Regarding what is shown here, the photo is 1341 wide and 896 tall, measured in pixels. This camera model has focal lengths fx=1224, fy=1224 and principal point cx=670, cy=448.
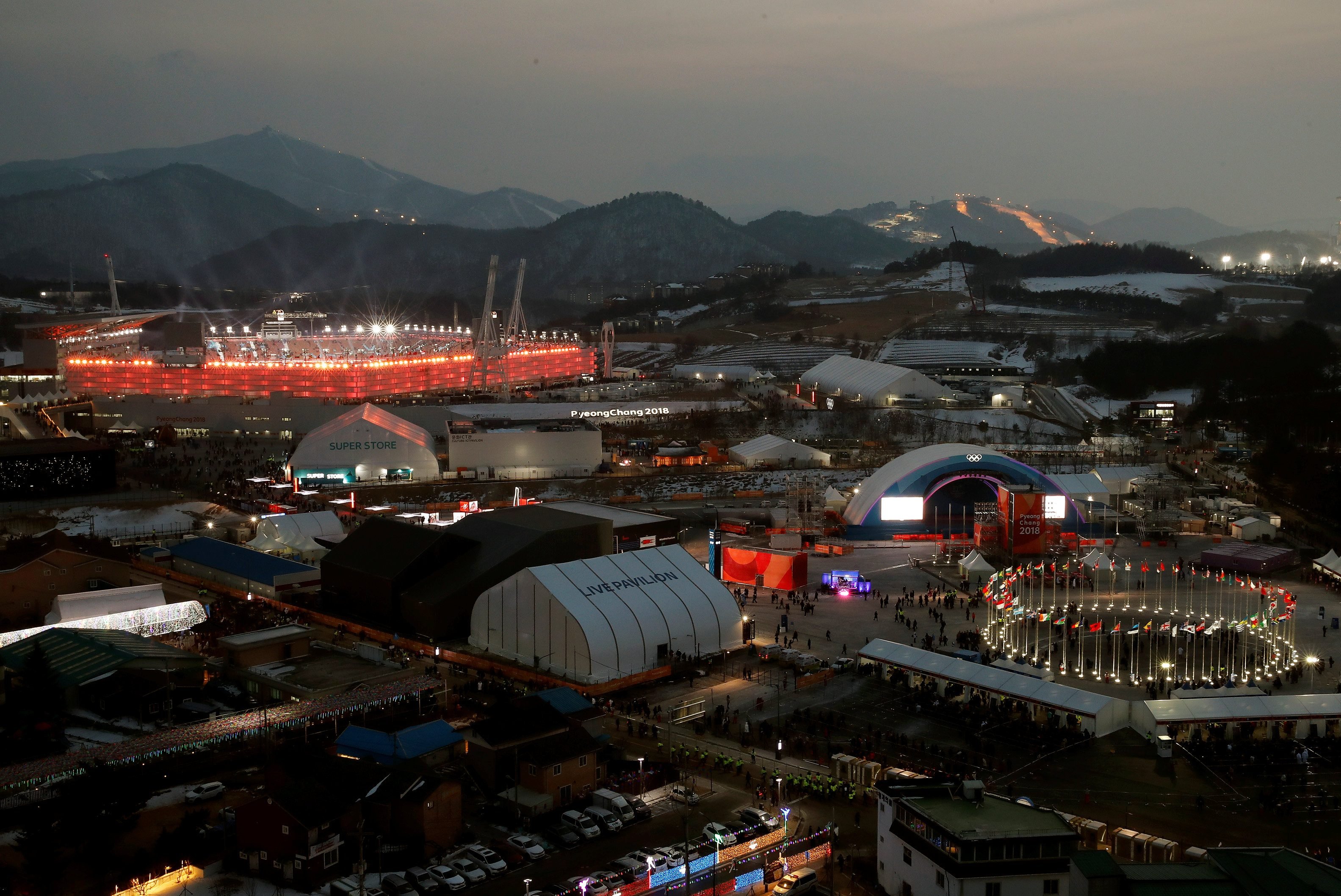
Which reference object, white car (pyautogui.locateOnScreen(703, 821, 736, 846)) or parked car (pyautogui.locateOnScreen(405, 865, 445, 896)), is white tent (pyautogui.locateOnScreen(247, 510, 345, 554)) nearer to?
parked car (pyautogui.locateOnScreen(405, 865, 445, 896))

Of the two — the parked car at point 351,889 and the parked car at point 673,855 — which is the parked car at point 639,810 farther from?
the parked car at point 351,889

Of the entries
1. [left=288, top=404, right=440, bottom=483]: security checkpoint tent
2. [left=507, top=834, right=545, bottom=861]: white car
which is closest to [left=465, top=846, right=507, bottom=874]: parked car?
[left=507, top=834, right=545, bottom=861]: white car

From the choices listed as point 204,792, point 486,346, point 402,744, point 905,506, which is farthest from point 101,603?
point 486,346

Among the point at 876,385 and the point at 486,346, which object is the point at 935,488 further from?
the point at 486,346

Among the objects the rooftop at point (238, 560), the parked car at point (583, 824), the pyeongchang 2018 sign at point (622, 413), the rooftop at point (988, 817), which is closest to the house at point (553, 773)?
the parked car at point (583, 824)

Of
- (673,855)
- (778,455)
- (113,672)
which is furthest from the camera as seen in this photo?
(778,455)

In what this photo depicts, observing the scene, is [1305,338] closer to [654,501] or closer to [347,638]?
[654,501]
